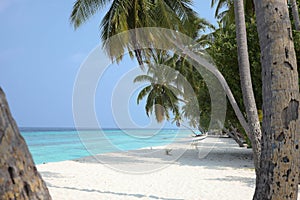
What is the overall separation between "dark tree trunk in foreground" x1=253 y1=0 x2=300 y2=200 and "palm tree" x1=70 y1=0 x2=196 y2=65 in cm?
756

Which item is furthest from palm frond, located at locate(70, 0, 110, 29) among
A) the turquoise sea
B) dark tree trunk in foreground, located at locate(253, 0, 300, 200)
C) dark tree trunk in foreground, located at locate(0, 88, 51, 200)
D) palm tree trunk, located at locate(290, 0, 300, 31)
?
dark tree trunk in foreground, located at locate(0, 88, 51, 200)

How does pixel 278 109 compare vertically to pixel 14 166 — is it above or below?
above

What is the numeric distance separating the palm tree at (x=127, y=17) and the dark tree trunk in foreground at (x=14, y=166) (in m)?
9.65

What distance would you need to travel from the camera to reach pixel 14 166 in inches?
45.0

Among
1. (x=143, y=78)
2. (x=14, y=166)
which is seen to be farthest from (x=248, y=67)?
(x=143, y=78)

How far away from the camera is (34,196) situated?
1.18 metres

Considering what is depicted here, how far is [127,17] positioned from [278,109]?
8869 millimetres

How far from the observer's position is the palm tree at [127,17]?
1073 cm

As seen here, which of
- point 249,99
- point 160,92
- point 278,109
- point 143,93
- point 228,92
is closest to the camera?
point 278,109

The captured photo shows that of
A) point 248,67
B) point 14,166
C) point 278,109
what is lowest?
point 14,166

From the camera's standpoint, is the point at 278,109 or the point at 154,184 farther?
the point at 154,184

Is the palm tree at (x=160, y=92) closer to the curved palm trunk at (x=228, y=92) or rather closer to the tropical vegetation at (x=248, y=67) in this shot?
the tropical vegetation at (x=248, y=67)

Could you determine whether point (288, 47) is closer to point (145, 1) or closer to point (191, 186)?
point (191, 186)

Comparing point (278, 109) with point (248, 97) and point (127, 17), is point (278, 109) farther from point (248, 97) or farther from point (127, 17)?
point (127, 17)
